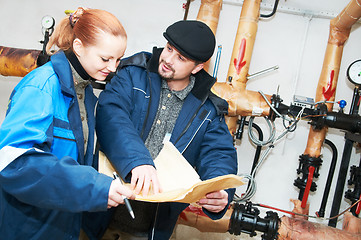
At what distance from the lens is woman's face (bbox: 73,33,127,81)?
1.03 meters

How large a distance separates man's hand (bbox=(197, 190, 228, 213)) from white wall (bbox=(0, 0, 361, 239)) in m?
1.91

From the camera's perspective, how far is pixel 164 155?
1294 millimetres

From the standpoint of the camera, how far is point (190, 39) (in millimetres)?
1516

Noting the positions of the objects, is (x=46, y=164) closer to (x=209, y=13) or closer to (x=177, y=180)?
(x=177, y=180)

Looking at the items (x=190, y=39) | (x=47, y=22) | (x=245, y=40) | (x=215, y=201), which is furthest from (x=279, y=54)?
(x=215, y=201)

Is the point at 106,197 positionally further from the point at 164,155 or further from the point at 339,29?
the point at 339,29

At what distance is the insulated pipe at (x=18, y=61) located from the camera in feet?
8.50

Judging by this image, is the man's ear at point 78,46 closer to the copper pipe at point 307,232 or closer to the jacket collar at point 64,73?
the jacket collar at point 64,73

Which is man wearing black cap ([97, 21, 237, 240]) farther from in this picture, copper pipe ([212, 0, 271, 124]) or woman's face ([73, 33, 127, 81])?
copper pipe ([212, 0, 271, 124])

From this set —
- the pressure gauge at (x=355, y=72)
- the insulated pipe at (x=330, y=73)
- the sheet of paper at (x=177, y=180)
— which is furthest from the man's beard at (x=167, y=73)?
the pressure gauge at (x=355, y=72)

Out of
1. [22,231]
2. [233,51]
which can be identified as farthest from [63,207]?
[233,51]

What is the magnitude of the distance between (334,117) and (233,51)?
1032 millimetres

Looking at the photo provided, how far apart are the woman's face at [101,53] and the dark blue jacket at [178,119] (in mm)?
268

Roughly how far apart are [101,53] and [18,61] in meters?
1.93
